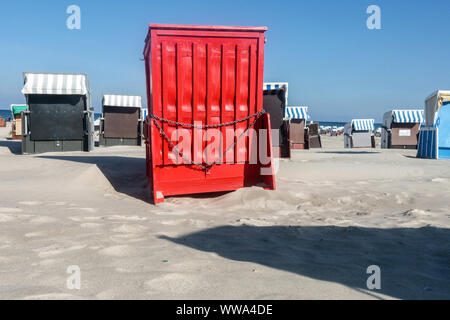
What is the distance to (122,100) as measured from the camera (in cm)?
1756

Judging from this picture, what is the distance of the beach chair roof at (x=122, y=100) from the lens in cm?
1728

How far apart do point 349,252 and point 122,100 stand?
1581cm

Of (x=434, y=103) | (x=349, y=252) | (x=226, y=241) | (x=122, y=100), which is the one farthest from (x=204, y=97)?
(x=122, y=100)

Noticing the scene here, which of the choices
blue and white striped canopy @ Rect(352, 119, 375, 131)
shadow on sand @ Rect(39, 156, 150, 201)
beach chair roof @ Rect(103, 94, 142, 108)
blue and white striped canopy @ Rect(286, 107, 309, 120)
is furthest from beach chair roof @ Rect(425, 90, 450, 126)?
blue and white striped canopy @ Rect(352, 119, 375, 131)

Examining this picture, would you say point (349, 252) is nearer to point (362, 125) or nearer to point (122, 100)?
point (122, 100)

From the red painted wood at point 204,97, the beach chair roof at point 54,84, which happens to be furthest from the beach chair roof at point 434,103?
the beach chair roof at point 54,84

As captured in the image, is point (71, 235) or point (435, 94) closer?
point (71, 235)

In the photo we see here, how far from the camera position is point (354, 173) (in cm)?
891

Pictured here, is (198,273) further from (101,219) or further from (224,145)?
(224,145)

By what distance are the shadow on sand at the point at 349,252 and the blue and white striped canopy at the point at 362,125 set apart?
24.7 m

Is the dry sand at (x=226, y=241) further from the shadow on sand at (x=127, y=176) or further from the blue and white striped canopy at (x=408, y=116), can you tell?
the blue and white striped canopy at (x=408, y=116)

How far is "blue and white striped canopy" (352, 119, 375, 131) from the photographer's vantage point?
27.3 meters

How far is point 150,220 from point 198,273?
2.05m
